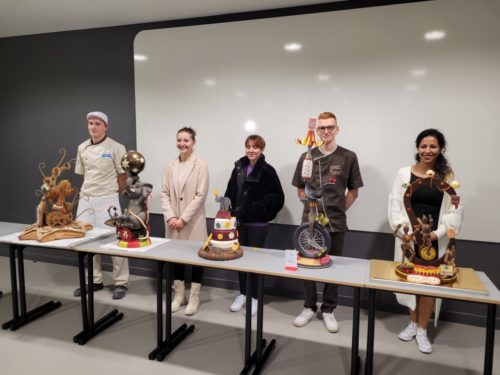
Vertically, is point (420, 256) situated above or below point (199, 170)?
below

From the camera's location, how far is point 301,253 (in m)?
2.08

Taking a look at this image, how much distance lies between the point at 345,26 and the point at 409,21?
462 mm

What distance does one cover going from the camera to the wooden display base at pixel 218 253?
6.98 feet

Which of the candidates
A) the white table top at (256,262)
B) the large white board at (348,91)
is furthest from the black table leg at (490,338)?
the large white board at (348,91)

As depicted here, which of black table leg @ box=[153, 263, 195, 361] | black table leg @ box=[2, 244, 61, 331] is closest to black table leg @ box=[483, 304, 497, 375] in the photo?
black table leg @ box=[153, 263, 195, 361]

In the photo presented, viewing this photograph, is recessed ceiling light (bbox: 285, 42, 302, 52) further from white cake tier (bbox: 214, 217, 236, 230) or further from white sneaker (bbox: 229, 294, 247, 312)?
white sneaker (bbox: 229, 294, 247, 312)

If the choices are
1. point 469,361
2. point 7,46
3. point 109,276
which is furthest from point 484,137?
point 7,46

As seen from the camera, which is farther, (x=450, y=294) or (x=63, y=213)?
(x=63, y=213)

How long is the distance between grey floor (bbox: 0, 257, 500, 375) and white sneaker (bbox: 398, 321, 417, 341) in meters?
0.05

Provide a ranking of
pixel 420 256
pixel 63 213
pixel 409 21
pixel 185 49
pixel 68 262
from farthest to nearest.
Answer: pixel 68 262 → pixel 185 49 → pixel 409 21 → pixel 63 213 → pixel 420 256

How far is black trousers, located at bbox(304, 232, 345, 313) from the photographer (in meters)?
2.67

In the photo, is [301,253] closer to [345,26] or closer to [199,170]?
[199,170]

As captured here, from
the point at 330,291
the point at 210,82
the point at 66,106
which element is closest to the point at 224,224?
the point at 330,291

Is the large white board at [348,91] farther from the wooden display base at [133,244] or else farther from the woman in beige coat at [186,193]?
the wooden display base at [133,244]
